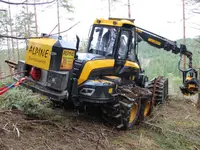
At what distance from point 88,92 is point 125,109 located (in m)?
1.03

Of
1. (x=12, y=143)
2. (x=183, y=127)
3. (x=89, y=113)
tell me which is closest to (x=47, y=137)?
(x=12, y=143)

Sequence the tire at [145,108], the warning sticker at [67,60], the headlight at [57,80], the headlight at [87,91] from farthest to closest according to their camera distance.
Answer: the tire at [145,108], the headlight at [87,91], the warning sticker at [67,60], the headlight at [57,80]

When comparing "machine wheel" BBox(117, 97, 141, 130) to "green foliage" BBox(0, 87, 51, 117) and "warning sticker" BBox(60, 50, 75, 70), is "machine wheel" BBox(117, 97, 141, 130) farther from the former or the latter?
"green foliage" BBox(0, 87, 51, 117)

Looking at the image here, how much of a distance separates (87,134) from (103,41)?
268cm

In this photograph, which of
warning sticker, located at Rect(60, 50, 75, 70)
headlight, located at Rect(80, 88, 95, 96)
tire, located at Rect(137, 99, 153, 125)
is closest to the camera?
warning sticker, located at Rect(60, 50, 75, 70)

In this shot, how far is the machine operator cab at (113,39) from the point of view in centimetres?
688

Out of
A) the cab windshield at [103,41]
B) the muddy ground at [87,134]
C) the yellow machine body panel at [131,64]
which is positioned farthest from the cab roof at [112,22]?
the muddy ground at [87,134]

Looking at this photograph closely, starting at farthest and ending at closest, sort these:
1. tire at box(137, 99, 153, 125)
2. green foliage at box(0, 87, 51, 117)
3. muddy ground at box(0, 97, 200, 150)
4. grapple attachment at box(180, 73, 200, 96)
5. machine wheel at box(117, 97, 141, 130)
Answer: grapple attachment at box(180, 73, 200, 96), tire at box(137, 99, 153, 125), machine wheel at box(117, 97, 141, 130), green foliage at box(0, 87, 51, 117), muddy ground at box(0, 97, 200, 150)

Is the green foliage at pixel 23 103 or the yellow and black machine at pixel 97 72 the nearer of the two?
the yellow and black machine at pixel 97 72

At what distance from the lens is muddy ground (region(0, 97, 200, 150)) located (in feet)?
15.5

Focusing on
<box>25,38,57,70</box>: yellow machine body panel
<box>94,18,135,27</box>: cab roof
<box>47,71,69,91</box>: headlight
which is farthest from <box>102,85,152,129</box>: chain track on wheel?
<box>25,38,57,70</box>: yellow machine body panel

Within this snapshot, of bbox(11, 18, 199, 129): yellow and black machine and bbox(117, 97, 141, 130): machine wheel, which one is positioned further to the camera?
bbox(117, 97, 141, 130): machine wheel

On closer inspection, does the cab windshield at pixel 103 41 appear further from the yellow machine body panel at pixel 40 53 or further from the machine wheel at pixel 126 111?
the yellow machine body panel at pixel 40 53

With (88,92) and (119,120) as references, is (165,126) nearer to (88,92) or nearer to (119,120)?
(119,120)
